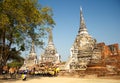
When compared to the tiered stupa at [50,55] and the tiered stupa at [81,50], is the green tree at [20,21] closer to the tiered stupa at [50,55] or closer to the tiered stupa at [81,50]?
the tiered stupa at [81,50]

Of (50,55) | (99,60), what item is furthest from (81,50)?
(50,55)

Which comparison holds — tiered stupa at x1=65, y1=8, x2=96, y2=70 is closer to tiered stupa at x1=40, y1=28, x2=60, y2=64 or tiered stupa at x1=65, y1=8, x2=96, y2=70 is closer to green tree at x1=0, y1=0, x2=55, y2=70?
green tree at x1=0, y1=0, x2=55, y2=70

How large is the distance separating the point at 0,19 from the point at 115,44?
1325 centimetres

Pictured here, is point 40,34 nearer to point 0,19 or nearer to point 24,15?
point 24,15

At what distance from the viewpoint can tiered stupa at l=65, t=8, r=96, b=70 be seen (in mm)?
25845

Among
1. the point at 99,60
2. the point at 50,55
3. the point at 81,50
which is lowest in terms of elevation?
the point at 99,60

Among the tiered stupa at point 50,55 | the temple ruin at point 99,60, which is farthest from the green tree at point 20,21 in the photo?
the tiered stupa at point 50,55

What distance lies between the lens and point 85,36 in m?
36.3

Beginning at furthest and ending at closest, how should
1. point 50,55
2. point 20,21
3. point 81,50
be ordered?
1. point 50,55
2. point 81,50
3. point 20,21

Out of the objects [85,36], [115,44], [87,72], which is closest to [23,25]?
[87,72]

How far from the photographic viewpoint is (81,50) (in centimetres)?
2753

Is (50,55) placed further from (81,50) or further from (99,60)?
(99,60)

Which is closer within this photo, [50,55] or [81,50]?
[81,50]

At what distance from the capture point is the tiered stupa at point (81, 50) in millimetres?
25845
